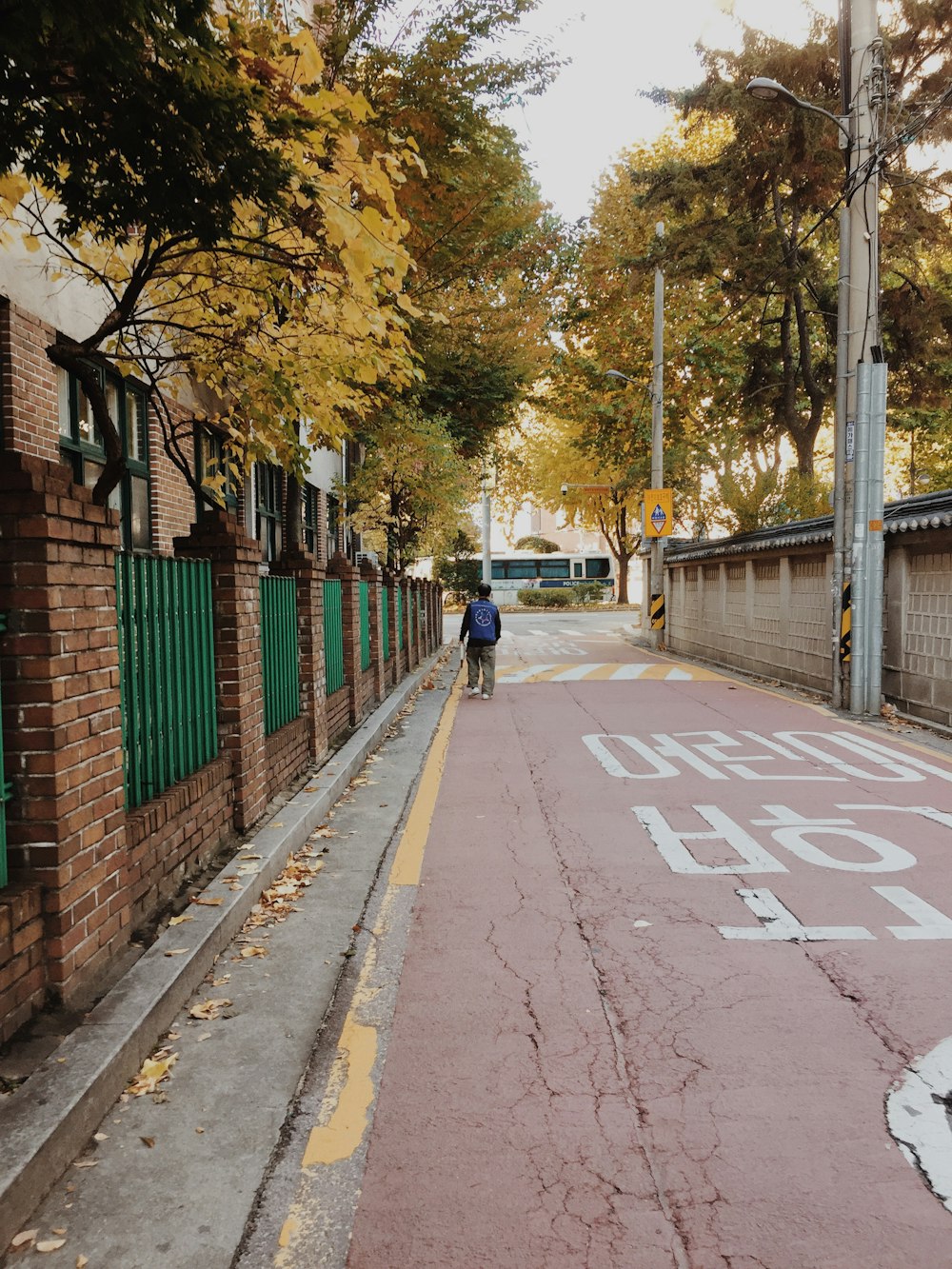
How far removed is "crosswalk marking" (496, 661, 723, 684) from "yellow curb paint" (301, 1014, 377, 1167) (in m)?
14.8

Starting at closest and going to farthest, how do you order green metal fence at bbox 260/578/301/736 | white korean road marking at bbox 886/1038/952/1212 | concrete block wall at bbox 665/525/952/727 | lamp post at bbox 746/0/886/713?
white korean road marking at bbox 886/1038/952/1212 → green metal fence at bbox 260/578/301/736 → concrete block wall at bbox 665/525/952/727 → lamp post at bbox 746/0/886/713

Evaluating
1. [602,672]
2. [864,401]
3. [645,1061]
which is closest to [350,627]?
[864,401]

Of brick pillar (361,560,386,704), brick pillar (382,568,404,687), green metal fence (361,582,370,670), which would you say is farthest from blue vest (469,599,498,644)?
green metal fence (361,582,370,670)

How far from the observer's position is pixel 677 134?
3116cm

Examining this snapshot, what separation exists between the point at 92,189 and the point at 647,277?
2077 cm

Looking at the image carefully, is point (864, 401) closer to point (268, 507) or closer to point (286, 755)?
point (268, 507)

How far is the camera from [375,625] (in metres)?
13.9

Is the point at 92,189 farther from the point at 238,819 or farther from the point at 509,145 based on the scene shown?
the point at 509,145

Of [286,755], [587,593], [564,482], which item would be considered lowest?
[286,755]

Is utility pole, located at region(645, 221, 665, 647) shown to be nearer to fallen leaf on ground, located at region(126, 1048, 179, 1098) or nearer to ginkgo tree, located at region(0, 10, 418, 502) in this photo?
ginkgo tree, located at region(0, 10, 418, 502)

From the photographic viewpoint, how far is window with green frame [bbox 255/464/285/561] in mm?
14898

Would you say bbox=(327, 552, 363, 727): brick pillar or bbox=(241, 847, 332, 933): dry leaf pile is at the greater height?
bbox=(327, 552, 363, 727): brick pillar

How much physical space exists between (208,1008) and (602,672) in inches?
661

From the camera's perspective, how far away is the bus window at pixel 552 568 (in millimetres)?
64438
